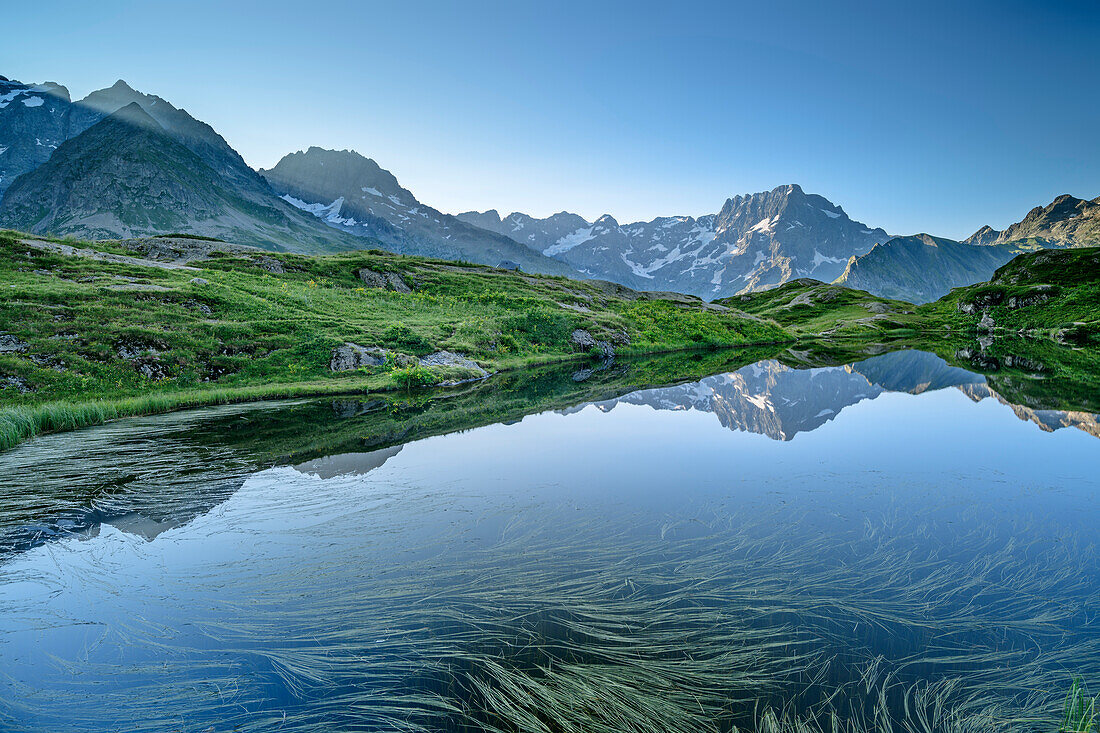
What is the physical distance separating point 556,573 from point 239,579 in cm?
586

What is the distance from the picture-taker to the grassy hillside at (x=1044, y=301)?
6347cm

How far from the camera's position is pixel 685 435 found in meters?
18.4

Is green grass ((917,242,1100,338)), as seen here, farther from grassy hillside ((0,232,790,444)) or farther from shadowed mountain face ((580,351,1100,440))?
grassy hillside ((0,232,790,444))

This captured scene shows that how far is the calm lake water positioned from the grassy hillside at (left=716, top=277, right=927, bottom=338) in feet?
312

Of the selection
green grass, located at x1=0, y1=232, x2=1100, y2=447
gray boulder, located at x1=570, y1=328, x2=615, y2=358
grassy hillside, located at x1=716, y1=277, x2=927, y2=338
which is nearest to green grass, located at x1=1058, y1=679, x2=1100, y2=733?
green grass, located at x1=0, y1=232, x2=1100, y2=447

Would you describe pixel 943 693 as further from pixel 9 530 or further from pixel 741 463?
pixel 9 530

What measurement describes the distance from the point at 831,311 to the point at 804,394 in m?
129

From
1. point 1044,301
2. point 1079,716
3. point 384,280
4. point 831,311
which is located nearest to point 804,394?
point 1079,716

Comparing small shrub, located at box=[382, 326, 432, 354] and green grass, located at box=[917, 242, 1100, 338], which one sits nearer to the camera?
small shrub, located at box=[382, 326, 432, 354]

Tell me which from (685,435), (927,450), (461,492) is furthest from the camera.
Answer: (685,435)

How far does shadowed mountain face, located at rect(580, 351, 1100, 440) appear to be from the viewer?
19.7 m

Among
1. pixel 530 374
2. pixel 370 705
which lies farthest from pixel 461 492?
pixel 530 374

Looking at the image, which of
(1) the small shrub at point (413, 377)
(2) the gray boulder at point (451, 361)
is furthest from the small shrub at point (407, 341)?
(1) the small shrub at point (413, 377)

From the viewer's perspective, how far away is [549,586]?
25.9 feet
